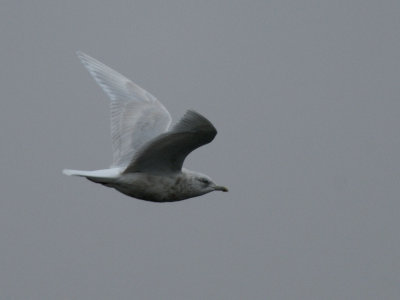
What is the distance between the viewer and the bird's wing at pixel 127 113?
898 cm

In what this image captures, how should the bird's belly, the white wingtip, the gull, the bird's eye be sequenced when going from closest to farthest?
the gull < the white wingtip < the bird's belly < the bird's eye

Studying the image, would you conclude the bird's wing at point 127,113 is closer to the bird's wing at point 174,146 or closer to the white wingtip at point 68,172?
the bird's wing at point 174,146

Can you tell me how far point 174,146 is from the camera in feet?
25.7

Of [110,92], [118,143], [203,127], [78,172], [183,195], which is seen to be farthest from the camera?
[110,92]

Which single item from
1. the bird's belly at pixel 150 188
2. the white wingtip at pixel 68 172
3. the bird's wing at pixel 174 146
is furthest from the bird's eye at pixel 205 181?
the white wingtip at pixel 68 172

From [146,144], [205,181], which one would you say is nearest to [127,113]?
[205,181]

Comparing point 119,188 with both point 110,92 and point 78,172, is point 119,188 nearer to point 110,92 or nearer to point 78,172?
point 78,172

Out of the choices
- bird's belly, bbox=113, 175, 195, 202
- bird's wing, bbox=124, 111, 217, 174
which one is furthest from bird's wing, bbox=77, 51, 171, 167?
bird's wing, bbox=124, 111, 217, 174

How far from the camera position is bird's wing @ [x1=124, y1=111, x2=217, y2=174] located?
24.0 feet

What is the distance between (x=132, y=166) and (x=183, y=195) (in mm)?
677

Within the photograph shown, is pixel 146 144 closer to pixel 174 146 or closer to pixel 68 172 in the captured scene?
pixel 174 146

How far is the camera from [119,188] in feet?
27.2

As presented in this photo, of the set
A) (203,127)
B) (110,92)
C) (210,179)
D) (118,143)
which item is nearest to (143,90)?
(110,92)

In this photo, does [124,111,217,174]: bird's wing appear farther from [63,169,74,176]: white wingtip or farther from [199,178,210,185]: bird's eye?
[63,169,74,176]: white wingtip
